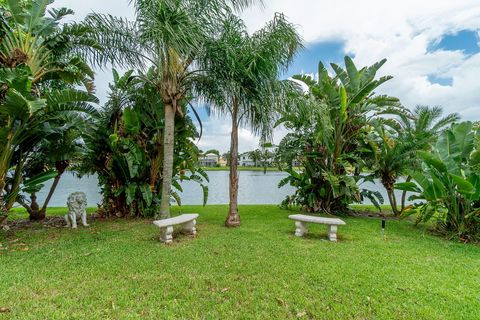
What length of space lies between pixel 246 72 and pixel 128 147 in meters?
3.68

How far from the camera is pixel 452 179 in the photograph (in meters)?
5.64

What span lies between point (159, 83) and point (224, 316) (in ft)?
16.7

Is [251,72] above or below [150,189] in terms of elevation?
above

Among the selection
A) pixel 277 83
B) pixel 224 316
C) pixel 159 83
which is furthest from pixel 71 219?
pixel 277 83

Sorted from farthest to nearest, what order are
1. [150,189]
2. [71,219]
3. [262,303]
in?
[150,189], [71,219], [262,303]

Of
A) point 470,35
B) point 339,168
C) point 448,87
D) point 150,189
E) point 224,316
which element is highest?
point 470,35

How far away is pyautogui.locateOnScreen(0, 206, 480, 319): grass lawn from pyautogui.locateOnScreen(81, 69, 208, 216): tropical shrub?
174 cm

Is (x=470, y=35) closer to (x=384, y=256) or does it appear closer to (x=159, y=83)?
(x=384, y=256)

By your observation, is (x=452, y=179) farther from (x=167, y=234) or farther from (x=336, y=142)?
(x=167, y=234)

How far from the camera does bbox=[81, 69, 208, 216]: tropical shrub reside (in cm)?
737

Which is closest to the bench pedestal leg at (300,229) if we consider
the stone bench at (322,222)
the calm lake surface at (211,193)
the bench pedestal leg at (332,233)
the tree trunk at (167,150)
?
the stone bench at (322,222)

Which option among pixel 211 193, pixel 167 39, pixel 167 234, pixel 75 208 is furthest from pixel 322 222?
pixel 211 193

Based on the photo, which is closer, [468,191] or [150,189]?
[468,191]

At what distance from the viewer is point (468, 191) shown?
213 inches
